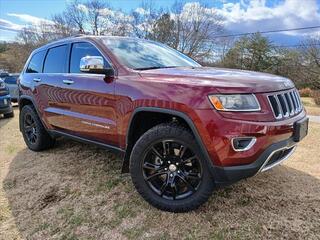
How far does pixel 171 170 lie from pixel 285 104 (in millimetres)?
1243

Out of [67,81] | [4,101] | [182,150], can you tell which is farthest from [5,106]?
[182,150]

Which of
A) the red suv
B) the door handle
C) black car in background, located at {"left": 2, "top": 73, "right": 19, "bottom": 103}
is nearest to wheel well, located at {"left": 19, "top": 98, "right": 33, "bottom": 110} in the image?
the red suv

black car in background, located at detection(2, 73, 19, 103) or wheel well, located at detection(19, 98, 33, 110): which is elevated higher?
wheel well, located at detection(19, 98, 33, 110)

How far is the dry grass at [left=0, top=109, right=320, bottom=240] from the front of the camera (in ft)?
9.75

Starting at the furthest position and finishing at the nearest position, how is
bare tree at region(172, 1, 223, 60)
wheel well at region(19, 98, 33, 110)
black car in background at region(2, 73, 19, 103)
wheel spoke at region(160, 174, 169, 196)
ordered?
bare tree at region(172, 1, 223, 60) < black car in background at region(2, 73, 19, 103) < wheel well at region(19, 98, 33, 110) < wheel spoke at region(160, 174, 169, 196)

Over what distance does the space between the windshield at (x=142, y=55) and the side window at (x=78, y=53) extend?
227 millimetres

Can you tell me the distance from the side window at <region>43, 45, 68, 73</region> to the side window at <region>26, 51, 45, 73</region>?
0.23 meters

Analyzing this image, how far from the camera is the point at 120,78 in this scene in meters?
3.48

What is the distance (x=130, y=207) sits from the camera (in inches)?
135

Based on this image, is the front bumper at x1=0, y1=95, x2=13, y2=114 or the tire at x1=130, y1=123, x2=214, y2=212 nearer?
the tire at x1=130, y1=123, x2=214, y2=212

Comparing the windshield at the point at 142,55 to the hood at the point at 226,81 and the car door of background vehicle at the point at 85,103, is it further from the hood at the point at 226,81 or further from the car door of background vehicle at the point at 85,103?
the hood at the point at 226,81

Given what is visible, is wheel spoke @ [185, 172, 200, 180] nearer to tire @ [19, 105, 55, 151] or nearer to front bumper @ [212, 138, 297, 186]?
front bumper @ [212, 138, 297, 186]

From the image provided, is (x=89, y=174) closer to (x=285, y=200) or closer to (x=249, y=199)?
(x=249, y=199)

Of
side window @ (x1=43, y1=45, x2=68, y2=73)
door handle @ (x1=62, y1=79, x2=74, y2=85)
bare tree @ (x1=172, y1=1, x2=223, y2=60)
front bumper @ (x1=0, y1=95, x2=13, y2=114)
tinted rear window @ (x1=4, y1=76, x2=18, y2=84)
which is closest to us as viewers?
door handle @ (x1=62, y1=79, x2=74, y2=85)
